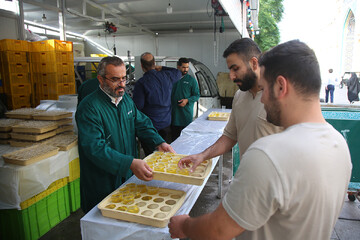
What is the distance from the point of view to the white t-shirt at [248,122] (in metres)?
1.60

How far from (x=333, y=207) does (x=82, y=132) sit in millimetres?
1595

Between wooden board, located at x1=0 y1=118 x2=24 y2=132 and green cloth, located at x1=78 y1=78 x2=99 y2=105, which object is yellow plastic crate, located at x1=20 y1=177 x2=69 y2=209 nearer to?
wooden board, located at x1=0 y1=118 x2=24 y2=132

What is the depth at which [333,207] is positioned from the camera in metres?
0.79

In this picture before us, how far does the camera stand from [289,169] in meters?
0.73

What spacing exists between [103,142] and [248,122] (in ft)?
3.46

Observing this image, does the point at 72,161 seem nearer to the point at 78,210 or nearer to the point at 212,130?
the point at 78,210

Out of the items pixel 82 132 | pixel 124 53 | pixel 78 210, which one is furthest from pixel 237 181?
pixel 124 53

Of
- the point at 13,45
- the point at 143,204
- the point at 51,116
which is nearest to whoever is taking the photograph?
the point at 143,204

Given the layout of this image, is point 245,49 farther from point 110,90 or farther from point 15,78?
point 15,78

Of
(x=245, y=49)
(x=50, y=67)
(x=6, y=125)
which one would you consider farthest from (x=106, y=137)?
(x=50, y=67)

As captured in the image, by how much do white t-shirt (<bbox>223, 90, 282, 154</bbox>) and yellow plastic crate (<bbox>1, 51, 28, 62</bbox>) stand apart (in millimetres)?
6223

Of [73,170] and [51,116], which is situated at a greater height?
[51,116]

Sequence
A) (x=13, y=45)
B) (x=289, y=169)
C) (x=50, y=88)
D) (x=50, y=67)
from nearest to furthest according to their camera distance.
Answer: (x=289, y=169) < (x=13, y=45) < (x=50, y=67) < (x=50, y=88)

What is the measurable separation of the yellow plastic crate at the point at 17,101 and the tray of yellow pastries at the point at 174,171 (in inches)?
231
